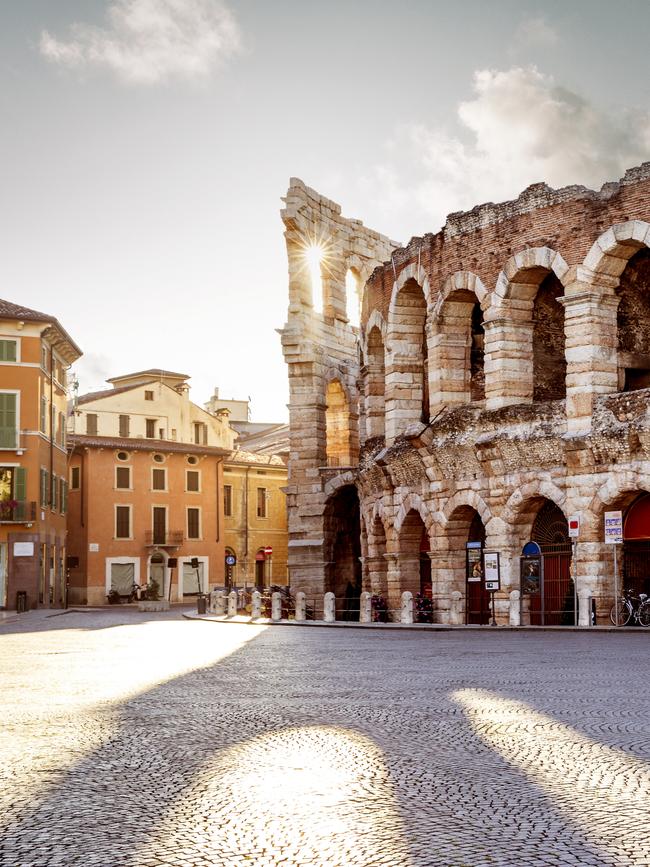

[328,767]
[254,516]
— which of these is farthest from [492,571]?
[254,516]

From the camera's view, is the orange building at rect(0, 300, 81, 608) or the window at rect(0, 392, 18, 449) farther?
the window at rect(0, 392, 18, 449)

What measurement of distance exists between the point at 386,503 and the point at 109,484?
30.6m

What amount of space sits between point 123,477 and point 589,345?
40.1 m

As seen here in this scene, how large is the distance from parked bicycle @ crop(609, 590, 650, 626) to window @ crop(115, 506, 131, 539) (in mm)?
40352

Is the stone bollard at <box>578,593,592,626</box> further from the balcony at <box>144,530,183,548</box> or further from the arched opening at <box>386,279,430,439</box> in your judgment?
the balcony at <box>144,530,183,548</box>

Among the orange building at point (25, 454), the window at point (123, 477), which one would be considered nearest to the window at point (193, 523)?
the window at point (123, 477)

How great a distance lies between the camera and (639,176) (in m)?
28.1

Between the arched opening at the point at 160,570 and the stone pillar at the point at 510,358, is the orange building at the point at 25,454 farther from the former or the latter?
the stone pillar at the point at 510,358

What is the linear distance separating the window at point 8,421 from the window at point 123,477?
56.9ft

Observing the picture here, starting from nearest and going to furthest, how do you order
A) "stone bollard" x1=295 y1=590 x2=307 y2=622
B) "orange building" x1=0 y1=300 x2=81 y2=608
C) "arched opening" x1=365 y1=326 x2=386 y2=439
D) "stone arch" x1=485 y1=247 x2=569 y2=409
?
"stone arch" x1=485 y1=247 x2=569 y2=409 < "stone bollard" x1=295 y1=590 x2=307 y2=622 < "arched opening" x1=365 y1=326 x2=386 y2=439 < "orange building" x1=0 y1=300 x2=81 y2=608

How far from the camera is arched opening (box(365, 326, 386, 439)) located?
38.8 m

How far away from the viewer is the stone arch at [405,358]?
35.8 metres

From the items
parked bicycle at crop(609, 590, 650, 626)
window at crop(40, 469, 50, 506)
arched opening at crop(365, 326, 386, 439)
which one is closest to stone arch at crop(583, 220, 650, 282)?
parked bicycle at crop(609, 590, 650, 626)

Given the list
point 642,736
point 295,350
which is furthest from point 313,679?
point 295,350
